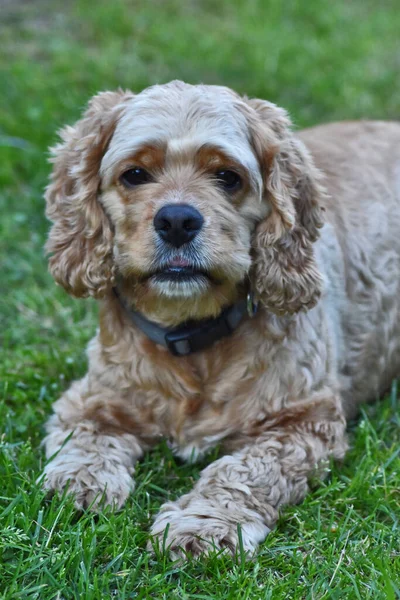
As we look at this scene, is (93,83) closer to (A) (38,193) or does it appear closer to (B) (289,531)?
(A) (38,193)

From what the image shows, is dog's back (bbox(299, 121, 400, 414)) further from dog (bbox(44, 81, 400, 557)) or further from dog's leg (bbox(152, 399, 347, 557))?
dog's leg (bbox(152, 399, 347, 557))

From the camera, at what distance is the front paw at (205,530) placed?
3453 millimetres

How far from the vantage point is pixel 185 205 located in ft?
12.0

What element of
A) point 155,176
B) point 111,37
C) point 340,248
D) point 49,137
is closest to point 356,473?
point 340,248

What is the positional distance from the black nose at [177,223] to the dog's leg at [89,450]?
0.93 m

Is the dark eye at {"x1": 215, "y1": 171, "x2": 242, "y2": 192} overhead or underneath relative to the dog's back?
overhead

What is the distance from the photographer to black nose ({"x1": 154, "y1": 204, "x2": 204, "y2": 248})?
11.9 ft

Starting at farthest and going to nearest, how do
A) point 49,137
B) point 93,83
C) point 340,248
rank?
point 93,83 → point 49,137 → point 340,248

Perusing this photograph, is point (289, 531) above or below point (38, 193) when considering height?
below

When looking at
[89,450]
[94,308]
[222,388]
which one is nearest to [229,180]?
[222,388]

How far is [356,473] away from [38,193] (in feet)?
11.4

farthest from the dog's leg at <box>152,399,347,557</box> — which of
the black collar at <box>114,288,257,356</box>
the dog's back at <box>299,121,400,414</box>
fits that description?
the dog's back at <box>299,121,400,414</box>

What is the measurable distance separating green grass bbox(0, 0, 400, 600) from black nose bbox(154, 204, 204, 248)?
3.57 ft

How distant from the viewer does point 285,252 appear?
4023mm
